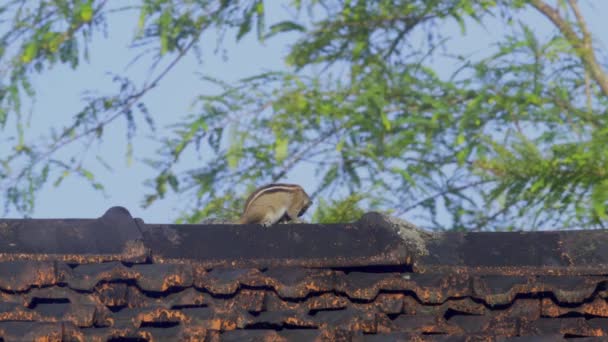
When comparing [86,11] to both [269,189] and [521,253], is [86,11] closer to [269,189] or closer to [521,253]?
[269,189]

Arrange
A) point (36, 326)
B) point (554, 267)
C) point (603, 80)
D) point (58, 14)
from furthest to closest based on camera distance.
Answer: point (58, 14) → point (603, 80) → point (554, 267) → point (36, 326)

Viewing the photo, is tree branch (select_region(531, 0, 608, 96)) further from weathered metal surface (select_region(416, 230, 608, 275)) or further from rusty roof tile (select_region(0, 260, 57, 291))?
rusty roof tile (select_region(0, 260, 57, 291))

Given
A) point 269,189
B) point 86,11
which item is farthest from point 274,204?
point 86,11

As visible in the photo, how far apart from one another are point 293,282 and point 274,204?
67.7 inches

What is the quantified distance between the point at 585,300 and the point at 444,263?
0.48m

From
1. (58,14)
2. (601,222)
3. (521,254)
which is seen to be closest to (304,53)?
(58,14)

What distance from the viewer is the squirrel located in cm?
529

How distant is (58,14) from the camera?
→ 52.1 feet

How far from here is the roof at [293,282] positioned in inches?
141

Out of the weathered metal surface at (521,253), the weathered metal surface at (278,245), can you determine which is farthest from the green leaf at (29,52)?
the weathered metal surface at (521,253)

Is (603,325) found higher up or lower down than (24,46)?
lower down

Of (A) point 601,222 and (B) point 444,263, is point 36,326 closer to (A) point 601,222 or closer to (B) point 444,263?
(B) point 444,263

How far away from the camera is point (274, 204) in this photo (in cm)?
541

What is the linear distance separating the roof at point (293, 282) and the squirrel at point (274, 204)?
49.0 inches
